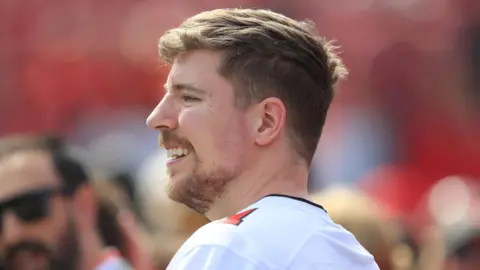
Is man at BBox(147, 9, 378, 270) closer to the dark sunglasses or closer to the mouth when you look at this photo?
the mouth

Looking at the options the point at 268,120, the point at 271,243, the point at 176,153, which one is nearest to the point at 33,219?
the point at 176,153

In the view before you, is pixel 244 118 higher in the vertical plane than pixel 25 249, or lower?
higher

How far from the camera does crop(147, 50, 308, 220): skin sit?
138 cm

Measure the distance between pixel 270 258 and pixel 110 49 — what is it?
475 centimetres

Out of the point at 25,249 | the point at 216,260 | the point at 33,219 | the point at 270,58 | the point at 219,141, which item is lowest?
the point at 25,249

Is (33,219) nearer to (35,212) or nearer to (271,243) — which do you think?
(35,212)

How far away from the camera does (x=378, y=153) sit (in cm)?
571

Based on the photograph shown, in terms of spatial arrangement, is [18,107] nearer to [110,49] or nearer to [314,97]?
[110,49]

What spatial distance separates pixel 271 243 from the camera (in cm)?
123

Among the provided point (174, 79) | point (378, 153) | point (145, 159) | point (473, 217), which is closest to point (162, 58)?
point (174, 79)

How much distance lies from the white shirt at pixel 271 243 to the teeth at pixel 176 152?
0.52 ft

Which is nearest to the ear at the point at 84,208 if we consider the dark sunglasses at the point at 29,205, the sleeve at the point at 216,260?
the dark sunglasses at the point at 29,205

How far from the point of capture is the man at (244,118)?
1375 mm

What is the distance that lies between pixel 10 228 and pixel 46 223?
0.12 meters
